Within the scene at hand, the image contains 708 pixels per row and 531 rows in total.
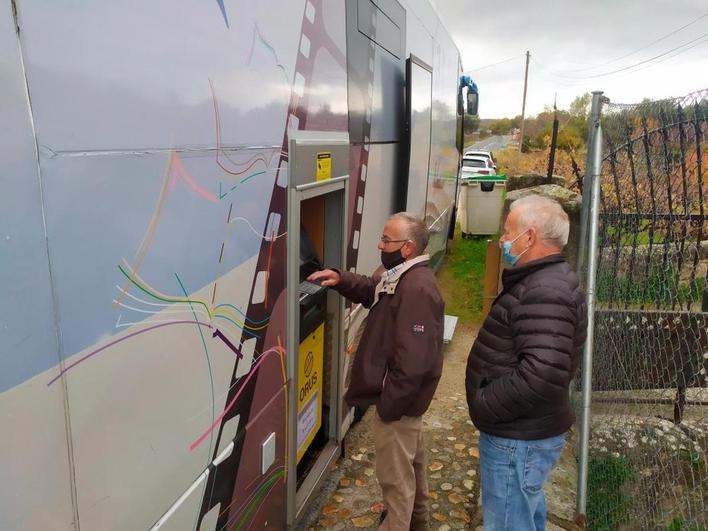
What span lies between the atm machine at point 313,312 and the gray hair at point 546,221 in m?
0.90

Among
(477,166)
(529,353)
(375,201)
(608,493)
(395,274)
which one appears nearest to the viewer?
(529,353)

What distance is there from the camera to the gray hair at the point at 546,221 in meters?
2.17

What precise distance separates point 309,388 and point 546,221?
168 cm

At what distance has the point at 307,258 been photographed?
3.03 m

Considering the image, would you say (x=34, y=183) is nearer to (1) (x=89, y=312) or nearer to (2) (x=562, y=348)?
(1) (x=89, y=312)

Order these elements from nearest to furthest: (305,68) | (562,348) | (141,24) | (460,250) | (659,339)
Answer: (141,24)
(562,348)
(305,68)
(659,339)
(460,250)

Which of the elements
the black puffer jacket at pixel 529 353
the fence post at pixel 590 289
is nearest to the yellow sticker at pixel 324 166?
the black puffer jacket at pixel 529 353

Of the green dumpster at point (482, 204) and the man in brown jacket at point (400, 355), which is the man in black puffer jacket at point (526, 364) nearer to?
the man in brown jacket at point (400, 355)

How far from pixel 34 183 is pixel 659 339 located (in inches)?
135

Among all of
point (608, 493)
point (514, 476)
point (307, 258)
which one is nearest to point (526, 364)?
point (514, 476)

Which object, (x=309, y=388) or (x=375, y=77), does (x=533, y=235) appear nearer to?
(x=309, y=388)

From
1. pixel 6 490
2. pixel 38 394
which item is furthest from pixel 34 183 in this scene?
pixel 6 490

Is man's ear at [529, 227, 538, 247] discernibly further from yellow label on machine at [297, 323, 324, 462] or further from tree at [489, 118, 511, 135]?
tree at [489, 118, 511, 135]

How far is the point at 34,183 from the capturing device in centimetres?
103
